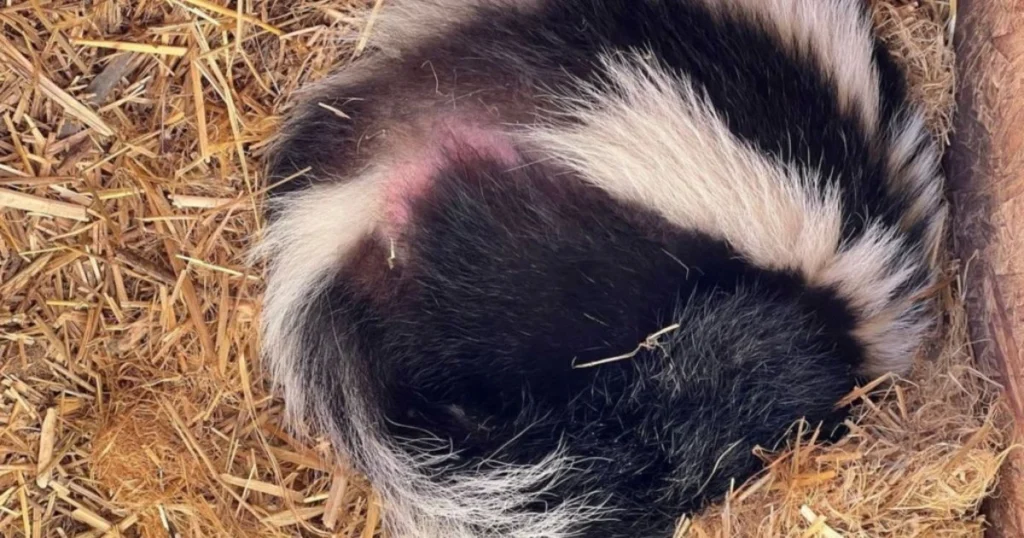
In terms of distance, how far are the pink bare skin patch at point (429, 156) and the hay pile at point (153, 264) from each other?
43cm

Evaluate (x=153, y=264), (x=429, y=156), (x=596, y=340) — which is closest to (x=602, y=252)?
(x=596, y=340)

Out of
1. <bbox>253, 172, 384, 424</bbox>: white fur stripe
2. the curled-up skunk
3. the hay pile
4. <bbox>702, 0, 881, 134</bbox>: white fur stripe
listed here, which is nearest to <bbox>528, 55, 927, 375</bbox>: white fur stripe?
the curled-up skunk

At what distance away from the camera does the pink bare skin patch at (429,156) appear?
5.81 ft

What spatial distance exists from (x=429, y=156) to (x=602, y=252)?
41 cm

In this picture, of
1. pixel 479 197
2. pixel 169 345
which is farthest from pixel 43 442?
pixel 479 197

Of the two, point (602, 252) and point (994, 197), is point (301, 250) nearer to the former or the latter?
point (602, 252)

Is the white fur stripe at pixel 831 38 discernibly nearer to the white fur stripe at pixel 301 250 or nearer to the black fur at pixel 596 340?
the black fur at pixel 596 340

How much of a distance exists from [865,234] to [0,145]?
6.51ft

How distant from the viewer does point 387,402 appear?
1.88 metres

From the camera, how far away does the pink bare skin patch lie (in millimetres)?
1771

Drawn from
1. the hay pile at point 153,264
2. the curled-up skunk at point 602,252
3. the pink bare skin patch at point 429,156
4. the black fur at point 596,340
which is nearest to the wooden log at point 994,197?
the hay pile at point 153,264

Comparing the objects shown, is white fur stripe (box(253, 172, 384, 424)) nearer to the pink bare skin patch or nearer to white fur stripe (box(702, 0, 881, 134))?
the pink bare skin patch

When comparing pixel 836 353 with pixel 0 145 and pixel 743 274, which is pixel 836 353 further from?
pixel 0 145

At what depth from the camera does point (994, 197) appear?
1984 millimetres
